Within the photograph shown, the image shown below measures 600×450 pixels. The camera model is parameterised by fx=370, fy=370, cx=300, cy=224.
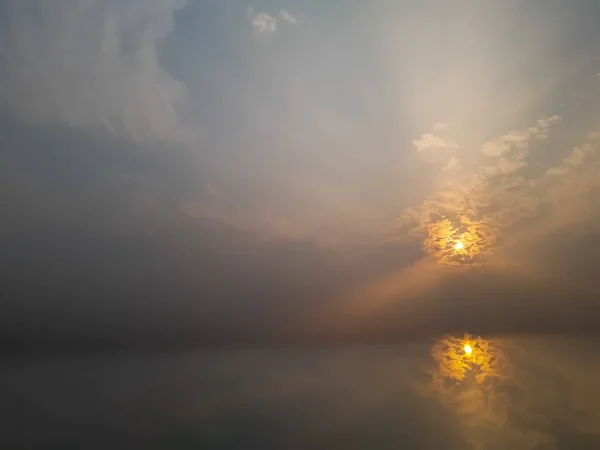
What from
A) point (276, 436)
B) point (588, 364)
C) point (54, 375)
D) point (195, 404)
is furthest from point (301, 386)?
point (54, 375)

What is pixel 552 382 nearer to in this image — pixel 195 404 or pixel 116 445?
pixel 195 404

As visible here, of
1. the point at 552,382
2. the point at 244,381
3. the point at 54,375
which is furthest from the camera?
the point at 54,375

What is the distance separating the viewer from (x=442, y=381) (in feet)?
116

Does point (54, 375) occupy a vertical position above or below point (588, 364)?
below

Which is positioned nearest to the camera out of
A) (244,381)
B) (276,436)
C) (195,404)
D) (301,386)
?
(276,436)

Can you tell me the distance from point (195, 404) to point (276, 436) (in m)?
12.1

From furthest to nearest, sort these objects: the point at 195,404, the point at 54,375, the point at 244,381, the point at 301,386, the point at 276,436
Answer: the point at 54,375, the point at 244,381, the point at 301,386, the point at 195,404, the point at 276,436

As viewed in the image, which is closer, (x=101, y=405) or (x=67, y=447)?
(x=67, y=447)

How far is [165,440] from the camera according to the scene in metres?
20.9

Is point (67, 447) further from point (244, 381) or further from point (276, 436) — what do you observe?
point (244, 381)

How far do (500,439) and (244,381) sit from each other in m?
28.2

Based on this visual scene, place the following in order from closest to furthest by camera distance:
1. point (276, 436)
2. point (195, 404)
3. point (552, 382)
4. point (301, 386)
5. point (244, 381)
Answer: point (276, 436)
point (195, 404)
point (552, 382)
point (301, 386)
point (244, 381)

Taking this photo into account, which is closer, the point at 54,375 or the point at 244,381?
the point at 244,381

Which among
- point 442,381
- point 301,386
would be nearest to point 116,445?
point 301,386
